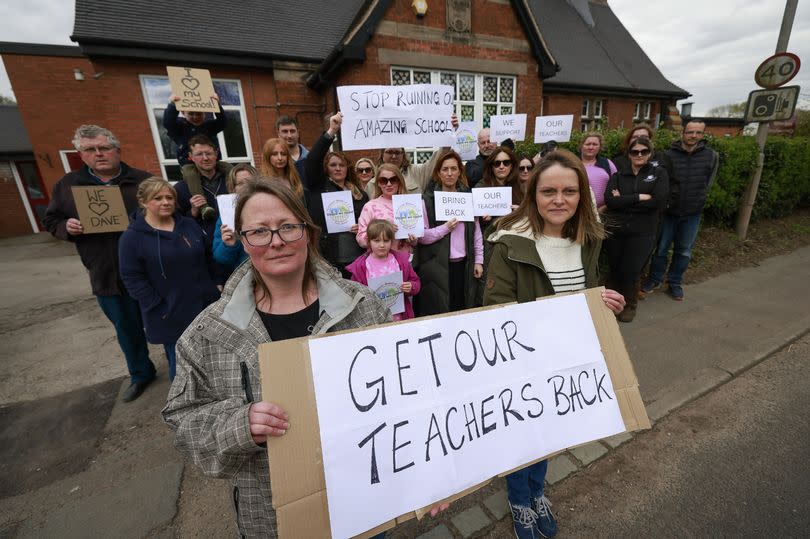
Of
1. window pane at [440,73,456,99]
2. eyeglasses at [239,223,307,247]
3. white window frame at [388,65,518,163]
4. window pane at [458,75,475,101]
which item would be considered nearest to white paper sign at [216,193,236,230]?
eyeglasses at [239,223,307,247]

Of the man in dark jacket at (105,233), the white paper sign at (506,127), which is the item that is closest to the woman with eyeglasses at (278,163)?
the man in dark jacket at (105,233)

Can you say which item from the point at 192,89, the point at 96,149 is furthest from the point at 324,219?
the point at 96,149

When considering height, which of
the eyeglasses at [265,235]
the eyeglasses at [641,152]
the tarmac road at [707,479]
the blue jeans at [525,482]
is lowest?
the tarmac road at [707,479]

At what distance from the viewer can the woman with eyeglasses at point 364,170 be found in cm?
355

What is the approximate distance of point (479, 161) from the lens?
4137 mm

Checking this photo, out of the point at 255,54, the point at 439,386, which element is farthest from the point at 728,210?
the point at 255,54

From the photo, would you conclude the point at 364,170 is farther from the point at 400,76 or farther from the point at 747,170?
the point at 747,170

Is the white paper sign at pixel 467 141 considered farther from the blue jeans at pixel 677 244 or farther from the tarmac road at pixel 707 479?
the tarmac road at pixel 707 479

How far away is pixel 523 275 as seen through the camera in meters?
1.79

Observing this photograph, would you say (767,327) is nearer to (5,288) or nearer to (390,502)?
(390,502)

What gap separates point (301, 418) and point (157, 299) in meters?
2.36

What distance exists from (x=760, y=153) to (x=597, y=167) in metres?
5.06

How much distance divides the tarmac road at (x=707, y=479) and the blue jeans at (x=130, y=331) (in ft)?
11.6

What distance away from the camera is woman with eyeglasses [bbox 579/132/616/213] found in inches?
163
